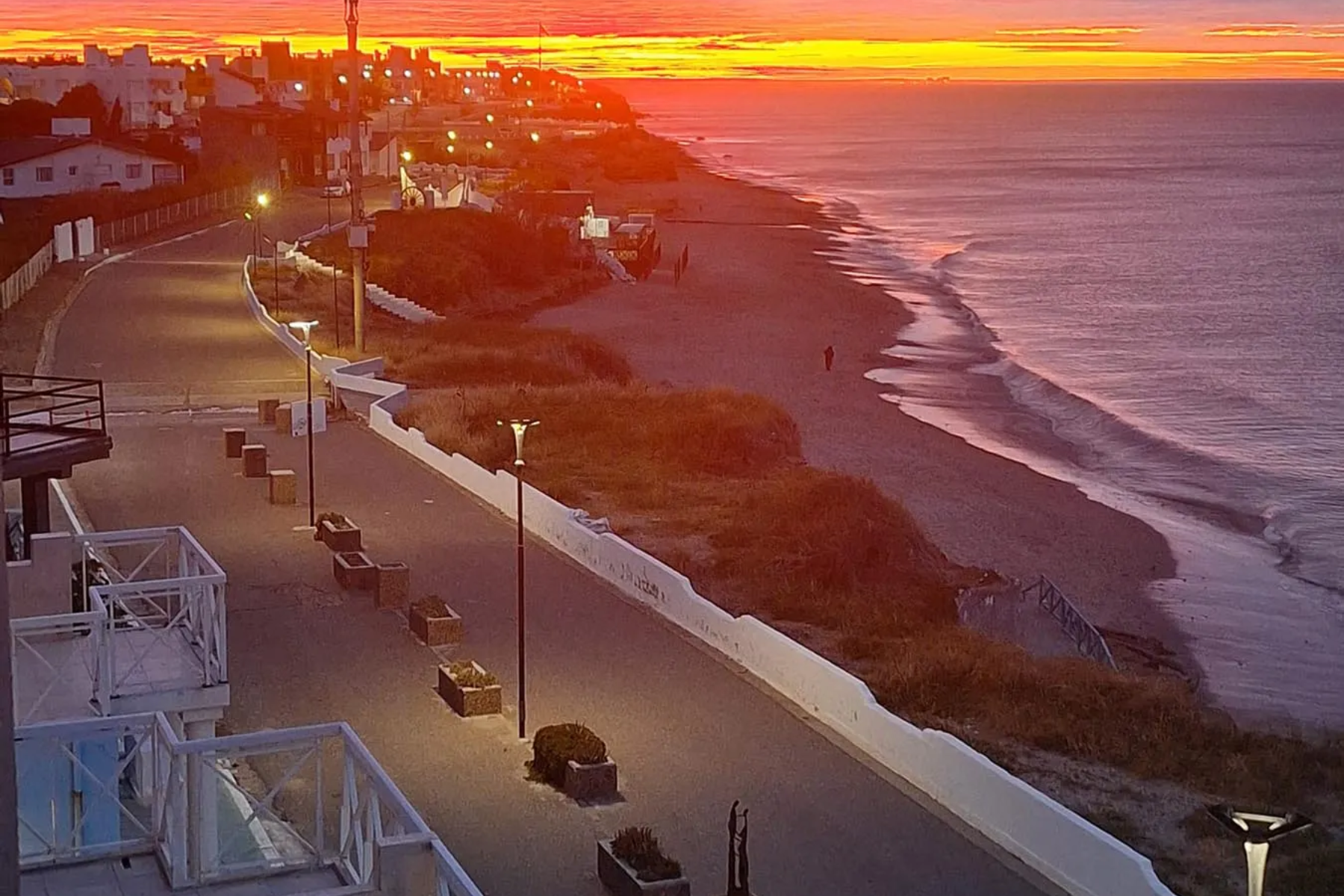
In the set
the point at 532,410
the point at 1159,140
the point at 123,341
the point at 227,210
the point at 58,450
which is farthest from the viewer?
the point at 1159,140

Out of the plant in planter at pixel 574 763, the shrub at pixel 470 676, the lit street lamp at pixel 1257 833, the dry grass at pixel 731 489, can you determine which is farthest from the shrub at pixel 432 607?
the lit street lamp at pixel 1257 833

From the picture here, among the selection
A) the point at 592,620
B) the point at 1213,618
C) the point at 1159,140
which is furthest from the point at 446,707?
the point at 1159,140

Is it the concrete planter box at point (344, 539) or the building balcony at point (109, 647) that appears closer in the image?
the building balcony at point (109, 647)

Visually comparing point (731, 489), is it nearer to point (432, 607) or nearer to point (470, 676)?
point (432, 607)

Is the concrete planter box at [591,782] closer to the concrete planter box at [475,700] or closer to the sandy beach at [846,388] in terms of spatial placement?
the concrete planter box at [475,700]

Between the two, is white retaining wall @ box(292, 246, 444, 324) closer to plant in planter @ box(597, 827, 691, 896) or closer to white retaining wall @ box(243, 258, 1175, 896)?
white retaining wall @ box(243, 258, 1175, 896)

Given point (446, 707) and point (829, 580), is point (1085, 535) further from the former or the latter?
point (446, 707)

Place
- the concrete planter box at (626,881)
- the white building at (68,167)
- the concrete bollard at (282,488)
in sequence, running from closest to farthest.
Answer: the concrete planter box at (626,881)
the concrete bollard at (282,488)
the white building at (68,167)

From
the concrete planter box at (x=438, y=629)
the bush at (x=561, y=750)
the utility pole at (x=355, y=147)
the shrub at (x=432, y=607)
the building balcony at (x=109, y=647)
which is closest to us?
the building balcony at (x=109, y=647)
